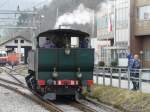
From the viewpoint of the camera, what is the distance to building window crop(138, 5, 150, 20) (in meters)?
64.4

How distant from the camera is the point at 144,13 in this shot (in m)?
65.1

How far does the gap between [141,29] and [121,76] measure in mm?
43160

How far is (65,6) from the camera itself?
4334 cm

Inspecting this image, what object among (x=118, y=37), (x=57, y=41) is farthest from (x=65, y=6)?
(x=118, y=37)

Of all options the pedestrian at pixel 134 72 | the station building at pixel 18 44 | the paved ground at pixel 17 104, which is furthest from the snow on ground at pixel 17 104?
the station building at pixel 18 44

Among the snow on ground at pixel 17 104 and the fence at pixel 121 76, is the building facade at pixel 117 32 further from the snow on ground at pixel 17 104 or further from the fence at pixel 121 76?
the snow on ground at pixel 17 104

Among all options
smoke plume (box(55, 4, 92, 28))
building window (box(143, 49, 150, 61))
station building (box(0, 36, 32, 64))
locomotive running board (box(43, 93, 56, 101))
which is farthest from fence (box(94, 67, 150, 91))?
station building (box(0, 36, 32, 64))

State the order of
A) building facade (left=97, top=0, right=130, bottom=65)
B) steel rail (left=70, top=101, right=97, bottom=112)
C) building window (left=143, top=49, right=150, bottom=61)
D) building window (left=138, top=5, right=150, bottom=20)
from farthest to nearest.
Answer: building facade (left=97, top=0, right=130, bottom=65)
building window (left=143, top=49, right=150, bottom=61)
building window (left=138, top=5, right=150, bottom=20)
steel rail (left=70, top=101, right=97, bottom=112)

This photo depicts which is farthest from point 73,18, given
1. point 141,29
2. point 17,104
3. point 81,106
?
point 141,29

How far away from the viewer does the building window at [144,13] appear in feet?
211

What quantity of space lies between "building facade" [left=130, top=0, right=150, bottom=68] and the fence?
37.1 metres

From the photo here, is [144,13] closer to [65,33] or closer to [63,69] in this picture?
[65,33]

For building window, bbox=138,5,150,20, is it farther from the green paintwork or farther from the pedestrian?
the green paintwork

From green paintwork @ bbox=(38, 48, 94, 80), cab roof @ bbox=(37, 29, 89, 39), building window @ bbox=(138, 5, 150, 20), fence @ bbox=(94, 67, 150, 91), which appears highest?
building window @ bbox=(138, 5, 150, 20)
